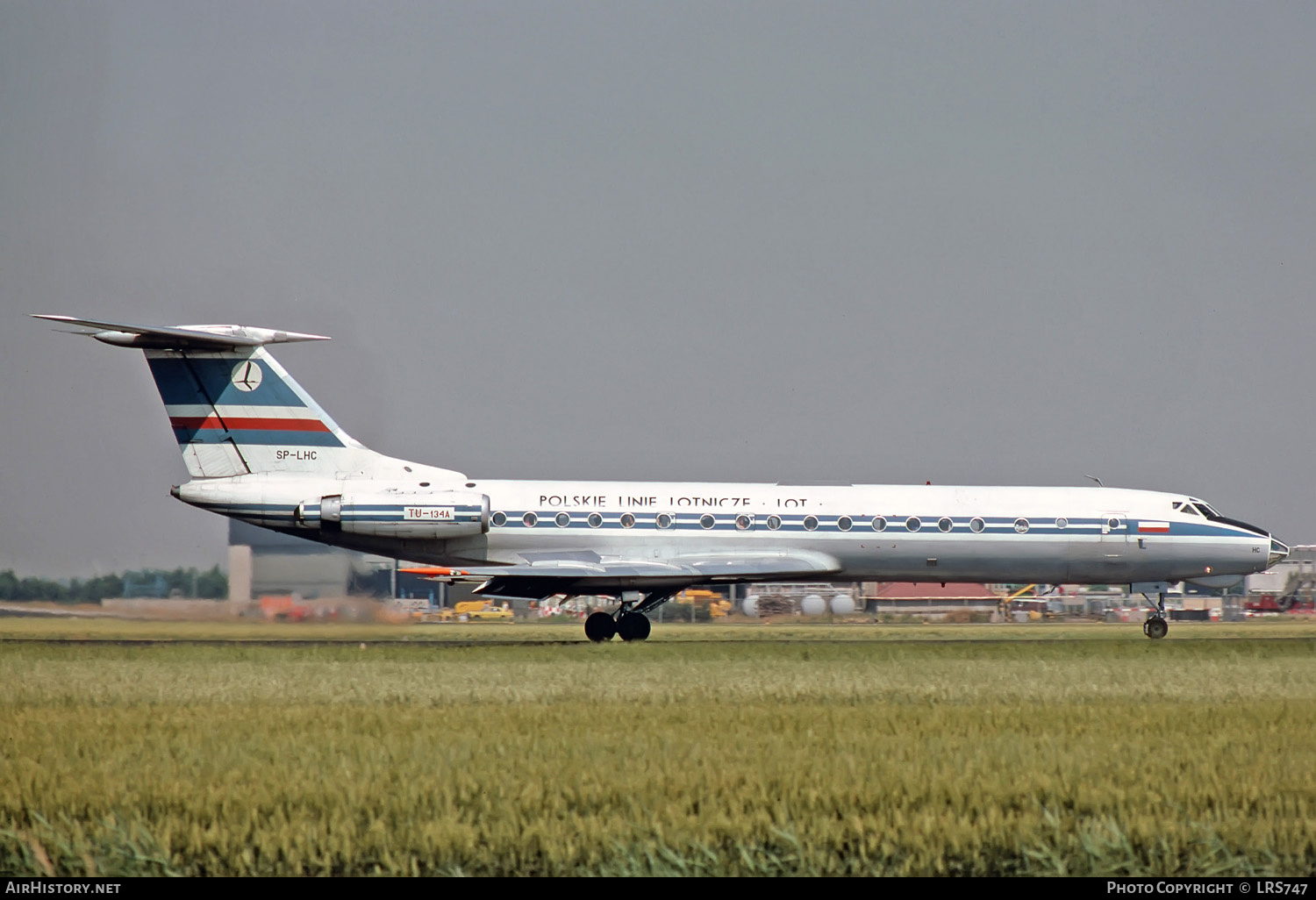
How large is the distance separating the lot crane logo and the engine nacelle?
289cm

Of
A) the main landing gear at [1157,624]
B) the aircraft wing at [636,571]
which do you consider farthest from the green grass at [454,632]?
the aircraft wing at [636,571]

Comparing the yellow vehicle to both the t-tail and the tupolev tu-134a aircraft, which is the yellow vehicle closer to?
the tupolev tu-134a aircraft

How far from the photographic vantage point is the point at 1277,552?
31.2 meters

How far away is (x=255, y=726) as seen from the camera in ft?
41.6

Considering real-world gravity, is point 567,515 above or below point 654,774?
above

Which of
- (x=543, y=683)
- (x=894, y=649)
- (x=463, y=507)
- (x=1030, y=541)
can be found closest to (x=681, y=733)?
(x=543, y=683)

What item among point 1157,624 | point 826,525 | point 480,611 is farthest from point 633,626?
point 480,611

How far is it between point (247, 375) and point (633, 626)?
9622mm

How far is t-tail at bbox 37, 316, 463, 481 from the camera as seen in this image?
2903 cm

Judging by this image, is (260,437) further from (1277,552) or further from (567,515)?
(1277,552)

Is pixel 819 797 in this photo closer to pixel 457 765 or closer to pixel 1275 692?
pixel 457 765

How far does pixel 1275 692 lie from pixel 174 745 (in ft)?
41.3

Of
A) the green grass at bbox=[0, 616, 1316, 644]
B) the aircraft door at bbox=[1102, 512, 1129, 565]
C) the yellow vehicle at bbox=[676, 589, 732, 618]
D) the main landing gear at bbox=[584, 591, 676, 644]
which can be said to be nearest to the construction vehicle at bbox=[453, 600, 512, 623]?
the yellow vehicle at bbox=[676, 589, 732, 618]

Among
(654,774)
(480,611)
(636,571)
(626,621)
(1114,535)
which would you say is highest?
(1114,535)
